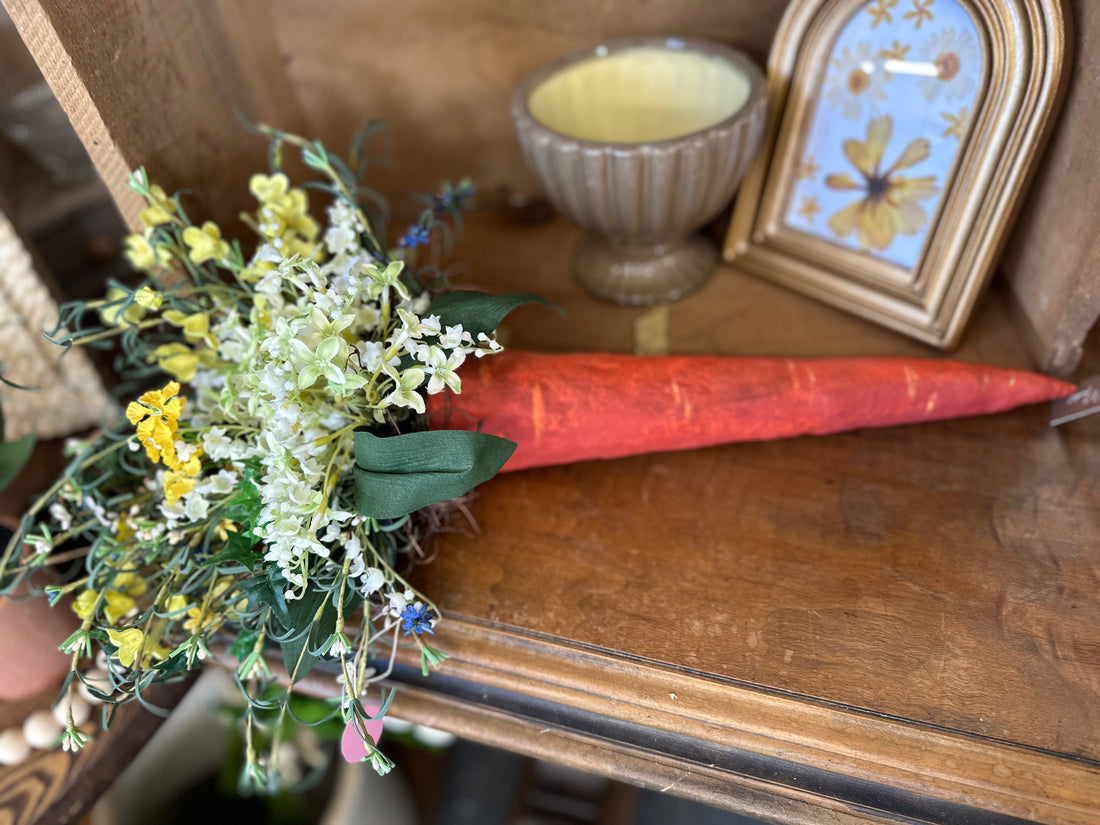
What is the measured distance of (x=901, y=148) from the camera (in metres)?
0.65

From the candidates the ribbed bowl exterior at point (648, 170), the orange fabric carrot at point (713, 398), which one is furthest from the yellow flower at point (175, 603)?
the ribbed bowl exterior at point (648, 170)

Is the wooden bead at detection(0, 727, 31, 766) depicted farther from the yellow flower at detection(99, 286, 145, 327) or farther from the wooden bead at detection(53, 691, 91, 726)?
the yellow flower at detection(99, 286, 145, 327)

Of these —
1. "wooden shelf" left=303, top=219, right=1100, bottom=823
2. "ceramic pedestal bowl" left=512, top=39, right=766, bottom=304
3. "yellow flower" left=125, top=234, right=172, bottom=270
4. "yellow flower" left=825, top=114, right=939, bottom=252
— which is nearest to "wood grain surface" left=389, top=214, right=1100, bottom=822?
"wooden shelf" left=303, top=219, right=1100, bottom=823

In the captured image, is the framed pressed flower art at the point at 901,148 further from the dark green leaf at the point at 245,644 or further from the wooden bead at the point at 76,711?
the wooden bead at the point at 76,711

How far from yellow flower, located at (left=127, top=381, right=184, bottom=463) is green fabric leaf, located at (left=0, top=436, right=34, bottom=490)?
234 mm

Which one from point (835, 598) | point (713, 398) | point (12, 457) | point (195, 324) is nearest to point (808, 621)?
point (835, 598)

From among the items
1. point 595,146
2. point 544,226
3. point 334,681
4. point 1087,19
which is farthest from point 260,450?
point 1087,19

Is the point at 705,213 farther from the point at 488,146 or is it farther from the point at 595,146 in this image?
the point at 488,146

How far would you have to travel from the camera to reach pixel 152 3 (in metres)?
0.61

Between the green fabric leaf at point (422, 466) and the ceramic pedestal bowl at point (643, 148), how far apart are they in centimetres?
30

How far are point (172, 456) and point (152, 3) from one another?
389 millimetres

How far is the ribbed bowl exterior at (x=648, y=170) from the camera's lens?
624 mm

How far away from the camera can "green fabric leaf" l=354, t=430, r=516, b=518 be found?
45 cm

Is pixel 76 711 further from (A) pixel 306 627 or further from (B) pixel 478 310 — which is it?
(B) pixel 478 310
